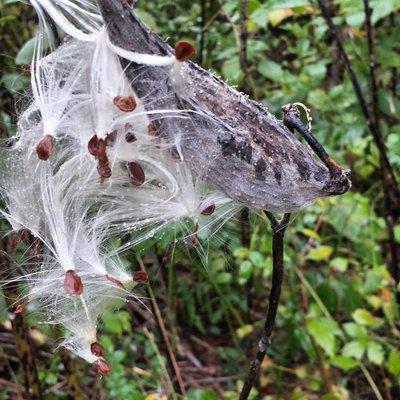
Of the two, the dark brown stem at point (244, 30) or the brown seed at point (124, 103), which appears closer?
the brown seed at point (124, 103)

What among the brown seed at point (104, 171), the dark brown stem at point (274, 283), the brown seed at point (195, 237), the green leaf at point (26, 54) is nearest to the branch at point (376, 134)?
the green leaf at point (26, 54)

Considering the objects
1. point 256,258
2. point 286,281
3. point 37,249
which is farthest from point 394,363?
point 37,249

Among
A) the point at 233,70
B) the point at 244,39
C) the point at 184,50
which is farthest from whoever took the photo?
the point at 233,70

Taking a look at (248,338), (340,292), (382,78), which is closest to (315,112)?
(382,78)

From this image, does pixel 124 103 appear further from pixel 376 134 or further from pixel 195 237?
pixel 376 134

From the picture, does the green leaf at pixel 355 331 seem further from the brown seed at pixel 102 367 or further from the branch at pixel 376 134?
the brown seed at pixel 102 367

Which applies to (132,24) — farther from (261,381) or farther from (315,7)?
(261,381)
